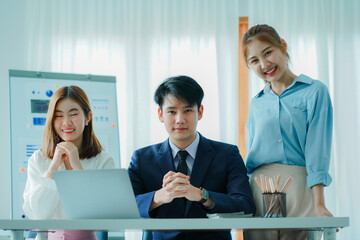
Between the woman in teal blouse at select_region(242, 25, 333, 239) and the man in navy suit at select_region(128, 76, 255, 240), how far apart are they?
0.42 ft

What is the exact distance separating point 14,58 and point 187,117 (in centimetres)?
294

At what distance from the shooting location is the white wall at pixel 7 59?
4.08 metres

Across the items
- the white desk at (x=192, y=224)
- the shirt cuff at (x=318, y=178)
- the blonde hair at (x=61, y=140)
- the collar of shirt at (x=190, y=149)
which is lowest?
the white desk at (x=192, y=224)

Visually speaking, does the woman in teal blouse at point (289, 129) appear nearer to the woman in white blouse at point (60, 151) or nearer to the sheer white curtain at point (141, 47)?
the woman in white blouse at point (60, 151)

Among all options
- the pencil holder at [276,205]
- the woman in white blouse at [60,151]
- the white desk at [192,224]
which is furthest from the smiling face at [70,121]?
the pencil holder at [276,205]

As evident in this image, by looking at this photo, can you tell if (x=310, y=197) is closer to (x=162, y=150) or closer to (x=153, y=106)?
(x=162, y=150)

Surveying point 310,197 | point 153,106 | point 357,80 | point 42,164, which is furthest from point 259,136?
point 357,80

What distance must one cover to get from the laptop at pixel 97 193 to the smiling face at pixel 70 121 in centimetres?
88

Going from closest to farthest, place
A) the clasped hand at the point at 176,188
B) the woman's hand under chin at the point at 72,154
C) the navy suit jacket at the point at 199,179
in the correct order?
the clasped hand at the point at 176,188 → the navy suit jacket at the point at 199,179 → the woman's hand under chin at the point at 72,154

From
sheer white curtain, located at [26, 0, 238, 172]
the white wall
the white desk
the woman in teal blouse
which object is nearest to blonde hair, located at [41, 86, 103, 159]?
the woman in teal blouse


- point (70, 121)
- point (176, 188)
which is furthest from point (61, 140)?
point (176, 188)

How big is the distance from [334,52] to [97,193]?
3458 mm

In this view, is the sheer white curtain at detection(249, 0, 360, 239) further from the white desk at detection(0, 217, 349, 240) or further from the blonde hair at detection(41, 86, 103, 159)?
the white desk at detection(0, 217, 349, 240)

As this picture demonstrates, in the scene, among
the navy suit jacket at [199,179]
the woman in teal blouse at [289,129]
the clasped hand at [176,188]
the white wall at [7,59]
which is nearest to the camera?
the clasped hand at [176,188]
